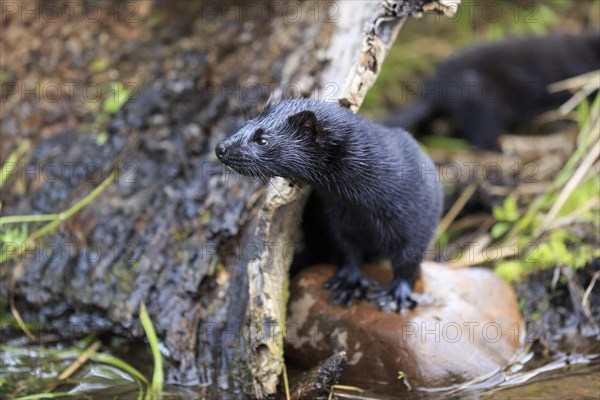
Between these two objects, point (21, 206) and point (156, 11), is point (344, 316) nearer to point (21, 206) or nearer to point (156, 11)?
point (21, 206)

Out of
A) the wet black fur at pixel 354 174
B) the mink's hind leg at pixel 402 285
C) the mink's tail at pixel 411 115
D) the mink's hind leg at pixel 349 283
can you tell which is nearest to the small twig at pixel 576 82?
the mink's tail at pixel 411 115

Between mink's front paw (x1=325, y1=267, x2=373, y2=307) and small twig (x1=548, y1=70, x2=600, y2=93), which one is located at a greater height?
small twig (x1=548, y1=70, x2=600, y2=93)

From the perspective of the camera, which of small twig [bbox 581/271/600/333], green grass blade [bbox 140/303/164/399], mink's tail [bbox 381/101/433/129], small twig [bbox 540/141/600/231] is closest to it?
green grass blade [bbox 140/303/164/399]

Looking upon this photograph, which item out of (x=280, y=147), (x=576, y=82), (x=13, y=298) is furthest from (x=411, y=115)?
(x=13, y=298)

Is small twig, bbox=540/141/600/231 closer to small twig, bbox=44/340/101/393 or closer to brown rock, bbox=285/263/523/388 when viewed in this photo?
brown rock, bbox=285/263/523/388

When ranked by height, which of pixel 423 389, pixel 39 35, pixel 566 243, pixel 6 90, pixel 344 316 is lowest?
pixel 423 389

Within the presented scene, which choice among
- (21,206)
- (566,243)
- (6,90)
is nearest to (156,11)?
(6,90)

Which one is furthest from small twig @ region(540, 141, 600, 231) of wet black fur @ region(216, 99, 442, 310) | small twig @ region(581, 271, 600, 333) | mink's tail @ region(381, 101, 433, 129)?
mink's tail @ region(381, 101, 433, 129)
